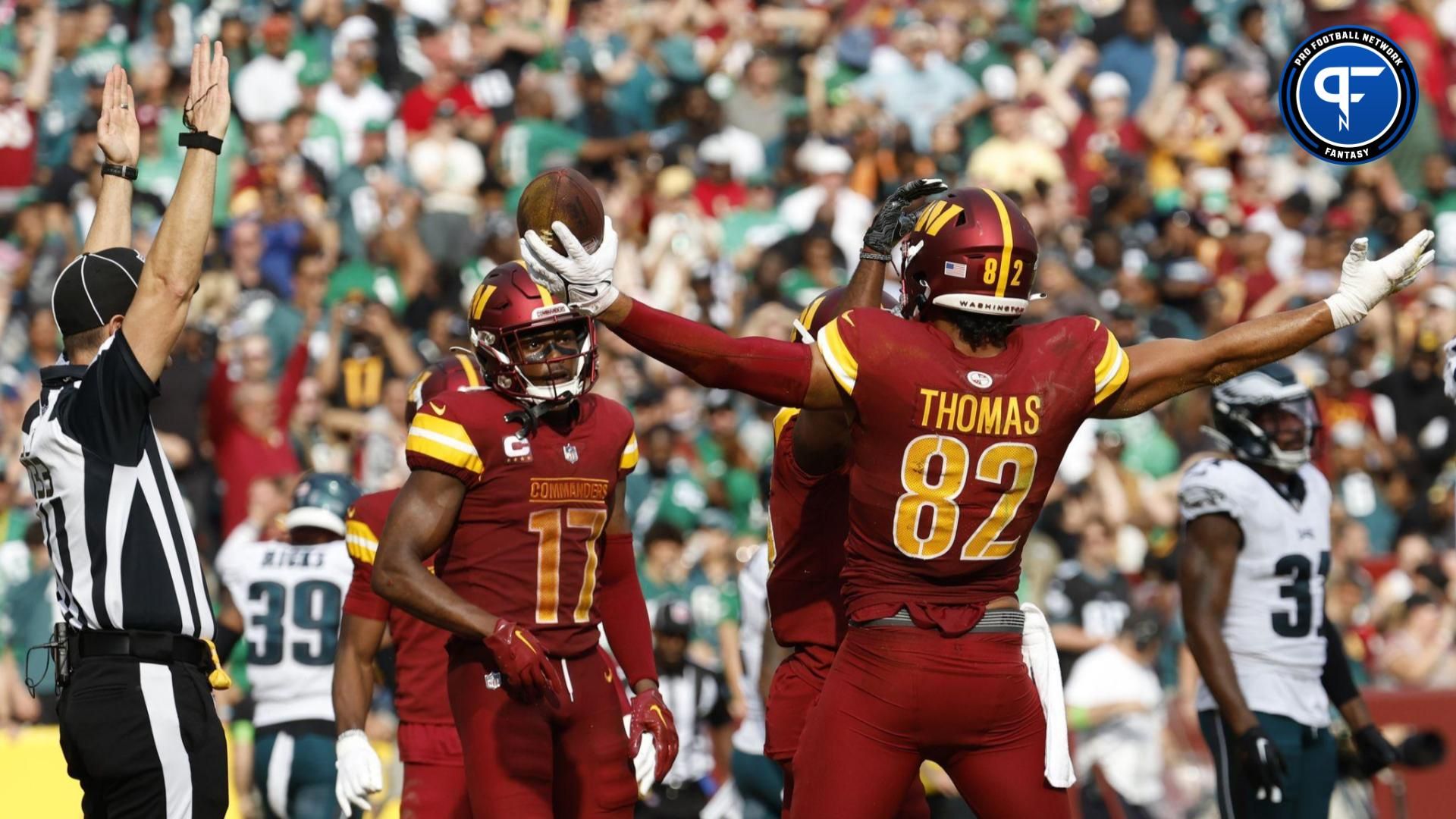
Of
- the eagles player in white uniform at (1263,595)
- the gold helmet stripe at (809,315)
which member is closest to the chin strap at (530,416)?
the gold helmet stripe at (809,315)

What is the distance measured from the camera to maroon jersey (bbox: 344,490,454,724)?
6.77 m

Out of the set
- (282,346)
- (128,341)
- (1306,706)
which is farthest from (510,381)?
(282,346)

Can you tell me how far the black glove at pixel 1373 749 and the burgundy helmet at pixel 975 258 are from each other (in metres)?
2.98

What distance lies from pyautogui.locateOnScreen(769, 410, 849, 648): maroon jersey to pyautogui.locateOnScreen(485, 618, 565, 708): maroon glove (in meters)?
1.00

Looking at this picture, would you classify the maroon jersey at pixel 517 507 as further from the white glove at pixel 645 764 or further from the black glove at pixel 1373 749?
the black glove at pixel 1373 749

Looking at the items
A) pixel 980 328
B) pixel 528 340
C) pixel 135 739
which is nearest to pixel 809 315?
pixel 528 340

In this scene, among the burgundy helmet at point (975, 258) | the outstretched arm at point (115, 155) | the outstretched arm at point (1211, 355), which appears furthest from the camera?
the outstretched arm at point (115, 155)

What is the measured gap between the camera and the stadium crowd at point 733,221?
1176 centimetres

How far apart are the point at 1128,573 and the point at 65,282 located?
827 centimetres

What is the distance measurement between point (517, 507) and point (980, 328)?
1482mm

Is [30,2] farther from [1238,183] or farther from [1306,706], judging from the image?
[1306,706]

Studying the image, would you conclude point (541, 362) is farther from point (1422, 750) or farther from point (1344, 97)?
point (1344, 97)

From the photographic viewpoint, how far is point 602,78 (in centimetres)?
1587

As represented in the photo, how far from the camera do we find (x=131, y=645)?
557 cm
